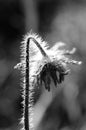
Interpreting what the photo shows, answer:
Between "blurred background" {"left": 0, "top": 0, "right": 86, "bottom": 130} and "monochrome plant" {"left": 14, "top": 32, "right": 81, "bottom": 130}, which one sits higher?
"blurred background" {"left": 0, "top": 0, "right": 86, "bottom": 130}

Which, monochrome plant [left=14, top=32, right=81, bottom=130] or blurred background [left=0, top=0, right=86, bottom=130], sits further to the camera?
blurred background [left=0, top=0, right=86, bottom=130]

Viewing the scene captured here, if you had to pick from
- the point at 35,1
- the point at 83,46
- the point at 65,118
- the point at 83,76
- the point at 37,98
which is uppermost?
the point at 35,1

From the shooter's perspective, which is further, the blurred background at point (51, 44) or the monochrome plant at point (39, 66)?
the blurred background at point (51, 44)

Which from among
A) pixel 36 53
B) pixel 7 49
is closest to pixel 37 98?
pixel 7 49

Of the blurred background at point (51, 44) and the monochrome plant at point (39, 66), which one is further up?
the blurred background at point (51, 44)

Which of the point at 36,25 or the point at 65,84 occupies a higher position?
the point at 36,25

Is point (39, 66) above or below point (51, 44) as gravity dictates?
below

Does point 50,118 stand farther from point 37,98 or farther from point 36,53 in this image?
point 36,53

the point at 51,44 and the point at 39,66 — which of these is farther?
the point at 51,44
